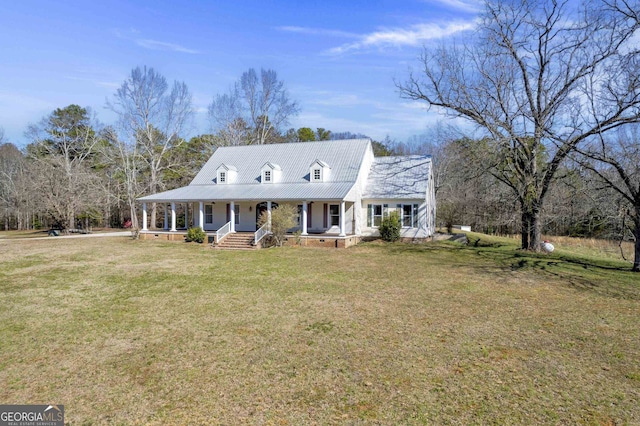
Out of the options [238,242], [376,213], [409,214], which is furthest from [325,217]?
[238,242]

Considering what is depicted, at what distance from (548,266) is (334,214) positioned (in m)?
12.2

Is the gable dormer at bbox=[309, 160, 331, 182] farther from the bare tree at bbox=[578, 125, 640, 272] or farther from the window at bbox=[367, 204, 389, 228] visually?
the bare tree at bbox=[578, 125, 640, 272]

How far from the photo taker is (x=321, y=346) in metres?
6.69

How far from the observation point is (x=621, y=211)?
1380 centimetres

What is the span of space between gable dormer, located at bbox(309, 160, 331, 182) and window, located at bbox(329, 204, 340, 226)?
1.96m

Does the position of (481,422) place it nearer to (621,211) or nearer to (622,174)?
(621,211)

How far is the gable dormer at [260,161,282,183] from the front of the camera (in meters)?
25.3

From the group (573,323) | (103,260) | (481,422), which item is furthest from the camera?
(103,260)

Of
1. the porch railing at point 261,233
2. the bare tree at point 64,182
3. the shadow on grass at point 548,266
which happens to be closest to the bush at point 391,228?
the shadow on grass at point 548,266

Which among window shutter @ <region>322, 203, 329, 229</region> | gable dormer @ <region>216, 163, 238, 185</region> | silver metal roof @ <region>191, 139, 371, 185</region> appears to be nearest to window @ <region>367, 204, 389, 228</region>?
silver metal roof @ <region>191, 139, 371, 185</region>

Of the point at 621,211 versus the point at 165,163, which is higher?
the point at 165,163

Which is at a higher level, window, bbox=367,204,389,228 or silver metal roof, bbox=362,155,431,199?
silver metal roof, bbox=362,155,431,199

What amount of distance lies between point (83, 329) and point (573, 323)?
35.0 feet

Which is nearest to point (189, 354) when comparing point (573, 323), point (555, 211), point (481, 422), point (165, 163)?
point (481, 422)
